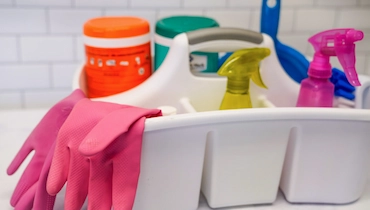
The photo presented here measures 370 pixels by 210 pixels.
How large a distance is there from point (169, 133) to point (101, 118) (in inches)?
3.2

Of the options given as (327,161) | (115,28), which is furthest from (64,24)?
(327,161)

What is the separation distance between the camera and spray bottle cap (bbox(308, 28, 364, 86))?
588 millimetres

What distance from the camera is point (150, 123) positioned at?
0.51 metres

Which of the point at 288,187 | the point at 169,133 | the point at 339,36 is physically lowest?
the point at 288,187

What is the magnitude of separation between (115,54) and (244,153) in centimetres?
26

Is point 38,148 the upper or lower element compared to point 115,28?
lower

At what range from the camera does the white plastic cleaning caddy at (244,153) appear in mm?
543

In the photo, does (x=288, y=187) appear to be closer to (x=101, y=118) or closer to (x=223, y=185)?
(x=223, y=185)

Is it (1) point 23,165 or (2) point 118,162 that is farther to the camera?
(1) point 23,165

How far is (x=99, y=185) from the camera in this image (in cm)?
52

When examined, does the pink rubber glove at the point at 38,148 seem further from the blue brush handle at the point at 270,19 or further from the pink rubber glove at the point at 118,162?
the blue brush handle at the point at 270,19

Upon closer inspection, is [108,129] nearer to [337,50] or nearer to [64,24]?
[337,50]

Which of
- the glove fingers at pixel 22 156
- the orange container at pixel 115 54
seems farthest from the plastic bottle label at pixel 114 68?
the glove fingers at pixel 22 156

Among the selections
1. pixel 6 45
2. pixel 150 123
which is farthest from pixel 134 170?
pixel 6 45
